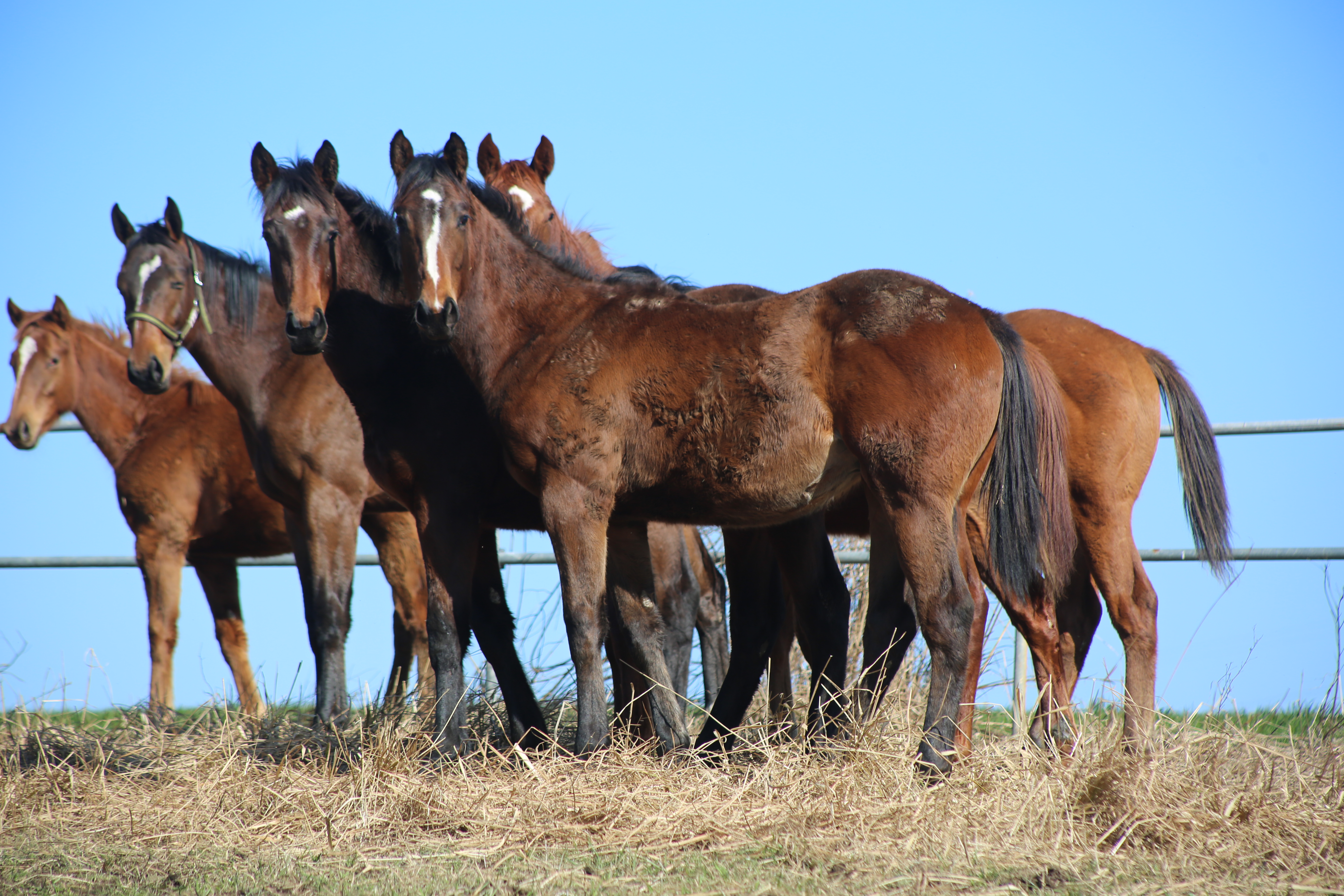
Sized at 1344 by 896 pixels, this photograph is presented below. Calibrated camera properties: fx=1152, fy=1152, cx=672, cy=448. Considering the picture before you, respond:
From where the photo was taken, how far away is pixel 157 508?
7625mm

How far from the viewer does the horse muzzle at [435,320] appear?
430cm

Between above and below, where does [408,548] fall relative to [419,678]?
above

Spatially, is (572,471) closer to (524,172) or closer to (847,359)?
(847,359)

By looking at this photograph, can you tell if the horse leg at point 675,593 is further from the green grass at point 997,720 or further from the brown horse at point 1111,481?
the brown horse at point 1111,481

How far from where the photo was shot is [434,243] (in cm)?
442

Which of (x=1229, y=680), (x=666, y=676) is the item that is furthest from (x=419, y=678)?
(x=1229, y=680)

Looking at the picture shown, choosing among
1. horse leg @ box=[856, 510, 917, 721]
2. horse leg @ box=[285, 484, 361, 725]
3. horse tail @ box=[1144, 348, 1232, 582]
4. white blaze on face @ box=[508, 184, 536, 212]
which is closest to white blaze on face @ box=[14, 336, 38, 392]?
horse leg @ box=[285, 484, 361, 725]

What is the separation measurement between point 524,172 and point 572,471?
335cm

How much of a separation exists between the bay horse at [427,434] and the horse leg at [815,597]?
59 centimetres

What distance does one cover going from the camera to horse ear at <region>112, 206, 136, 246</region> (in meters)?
6.82

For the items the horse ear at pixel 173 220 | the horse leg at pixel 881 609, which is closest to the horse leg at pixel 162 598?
the horse ear at pixel 173 220

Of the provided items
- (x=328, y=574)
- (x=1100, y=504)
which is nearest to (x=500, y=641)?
(x=328, y=574)

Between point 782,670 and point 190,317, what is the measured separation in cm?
381

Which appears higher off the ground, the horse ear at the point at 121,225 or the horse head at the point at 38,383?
the horse ear at the point at 121,225
